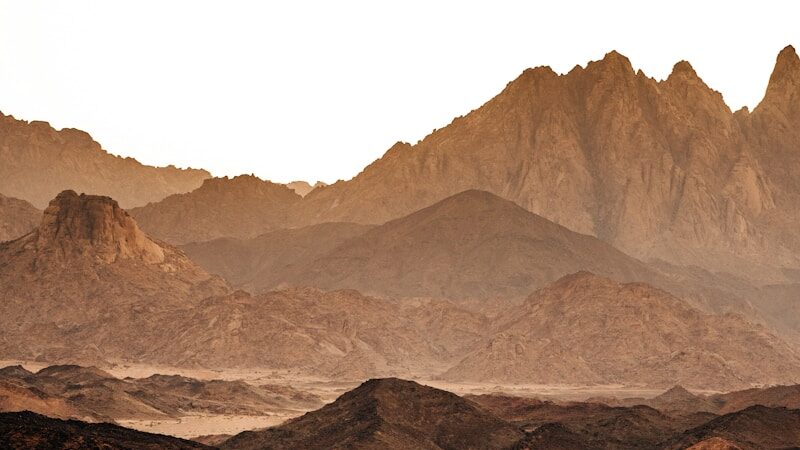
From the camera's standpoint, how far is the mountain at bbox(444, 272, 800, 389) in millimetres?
142625

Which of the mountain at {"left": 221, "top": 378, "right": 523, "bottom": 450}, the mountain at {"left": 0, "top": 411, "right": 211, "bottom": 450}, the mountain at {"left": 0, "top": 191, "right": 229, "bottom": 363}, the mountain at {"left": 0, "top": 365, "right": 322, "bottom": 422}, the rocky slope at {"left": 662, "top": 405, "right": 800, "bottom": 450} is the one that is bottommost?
the mountain at {"left": 0, "top": 411, "right": 211, "bottom": 450}

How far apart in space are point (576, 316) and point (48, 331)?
61.4 metres

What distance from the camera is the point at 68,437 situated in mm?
45125

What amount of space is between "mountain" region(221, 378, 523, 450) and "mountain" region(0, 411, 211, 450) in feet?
40.1

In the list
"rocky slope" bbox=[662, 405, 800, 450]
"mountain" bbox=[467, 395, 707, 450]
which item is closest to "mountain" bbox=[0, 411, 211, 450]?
"mountain" bbox=[467, 395, 707, 450]

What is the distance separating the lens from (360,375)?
467 ft

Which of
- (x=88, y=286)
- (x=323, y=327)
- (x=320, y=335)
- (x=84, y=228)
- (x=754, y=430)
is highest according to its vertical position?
(x=84, y=228)

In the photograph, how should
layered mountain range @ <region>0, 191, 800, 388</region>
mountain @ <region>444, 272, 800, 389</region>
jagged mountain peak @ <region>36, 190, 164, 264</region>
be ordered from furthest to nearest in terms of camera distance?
jagged mountain peak @ <region>36, 190, 164, 264</region>
layered mountain range @ <region>0, 191, 800, 388</region>
mountain @ <region>444, 272, 800, 389</region>

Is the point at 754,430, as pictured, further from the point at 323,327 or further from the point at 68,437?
the point at 323,327

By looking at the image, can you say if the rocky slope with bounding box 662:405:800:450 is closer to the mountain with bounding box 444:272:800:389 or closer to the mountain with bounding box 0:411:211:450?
the mountain with bounding box 0:411:211:450

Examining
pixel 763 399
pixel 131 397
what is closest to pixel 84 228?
pixel 131 397

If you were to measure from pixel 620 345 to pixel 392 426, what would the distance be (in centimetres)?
9274

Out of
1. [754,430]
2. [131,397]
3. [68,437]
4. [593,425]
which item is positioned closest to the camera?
[68,437]

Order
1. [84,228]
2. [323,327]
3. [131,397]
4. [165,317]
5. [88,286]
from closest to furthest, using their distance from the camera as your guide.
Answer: [131,397] → [165,317] → [88,286] → [323,327] → [84,228]
